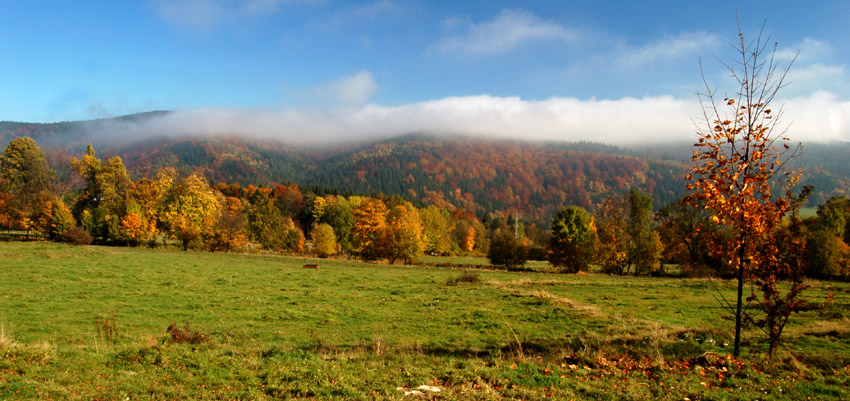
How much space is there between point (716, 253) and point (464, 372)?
6.80 m

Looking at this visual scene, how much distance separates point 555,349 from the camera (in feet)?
40.2

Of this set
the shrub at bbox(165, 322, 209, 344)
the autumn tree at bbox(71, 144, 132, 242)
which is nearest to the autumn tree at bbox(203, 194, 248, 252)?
the autumn tree at bbox(71, 144, 132, 242)

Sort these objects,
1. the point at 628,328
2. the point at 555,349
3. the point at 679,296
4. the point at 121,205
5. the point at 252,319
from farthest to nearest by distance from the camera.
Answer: the point at 121,205
the point at 679,296
the point at 252,319
the point at 628,328
the point at 555,349

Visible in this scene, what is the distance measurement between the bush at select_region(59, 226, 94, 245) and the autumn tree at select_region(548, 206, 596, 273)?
6712cm

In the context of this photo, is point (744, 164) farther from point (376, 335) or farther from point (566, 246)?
point (566, 246)

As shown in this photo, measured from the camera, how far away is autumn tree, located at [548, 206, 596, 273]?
53562 mm

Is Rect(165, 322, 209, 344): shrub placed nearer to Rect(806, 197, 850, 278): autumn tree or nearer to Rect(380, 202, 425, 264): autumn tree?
Rect(380, 202, 425, 264): autumn tree

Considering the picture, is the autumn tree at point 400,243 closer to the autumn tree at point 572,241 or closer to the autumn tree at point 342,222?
the autumn tree at point 342,222

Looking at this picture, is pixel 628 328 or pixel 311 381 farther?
pixel 628 328

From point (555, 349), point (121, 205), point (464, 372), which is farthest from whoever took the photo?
point (121, 205)

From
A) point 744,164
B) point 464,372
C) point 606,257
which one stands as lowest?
point 606,257

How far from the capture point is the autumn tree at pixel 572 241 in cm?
5356

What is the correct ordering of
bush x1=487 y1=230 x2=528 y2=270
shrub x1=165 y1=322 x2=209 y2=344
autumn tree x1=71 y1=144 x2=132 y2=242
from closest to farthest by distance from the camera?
1. shrub x1=165 y1=322 x2=209 y2=344
2. autumn tree x1=71 y1=144 x2=132 y2=242
3. bush x1=487 y1=230 x2=528 y2=270

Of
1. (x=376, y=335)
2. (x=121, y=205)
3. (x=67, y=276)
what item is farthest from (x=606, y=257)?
(x=121, y=205)
